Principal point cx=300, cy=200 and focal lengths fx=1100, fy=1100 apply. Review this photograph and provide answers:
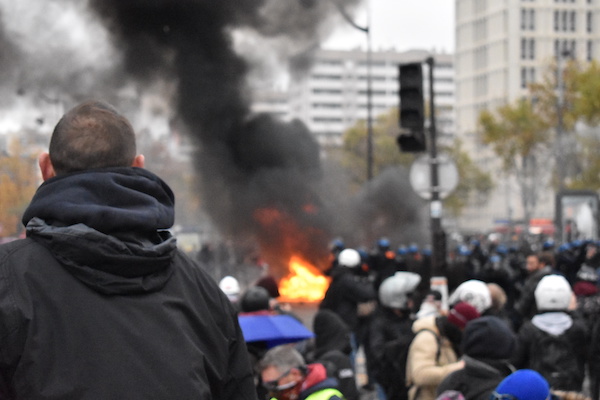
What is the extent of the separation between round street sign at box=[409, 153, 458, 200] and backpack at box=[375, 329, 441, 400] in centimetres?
527

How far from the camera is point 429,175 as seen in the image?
13312 mm

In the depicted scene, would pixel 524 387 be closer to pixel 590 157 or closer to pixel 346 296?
pixel 346 296

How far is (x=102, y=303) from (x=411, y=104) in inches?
402

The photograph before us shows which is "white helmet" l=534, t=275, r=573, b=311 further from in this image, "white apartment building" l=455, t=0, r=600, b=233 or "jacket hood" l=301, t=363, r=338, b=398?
"white apartment building" l=455, t=0, r=600, b=233

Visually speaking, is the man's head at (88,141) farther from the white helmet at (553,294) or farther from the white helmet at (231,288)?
the white helmet at (231,288)

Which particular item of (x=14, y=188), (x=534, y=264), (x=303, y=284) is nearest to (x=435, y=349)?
(x=534, y=264)

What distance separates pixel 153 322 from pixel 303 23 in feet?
97.2

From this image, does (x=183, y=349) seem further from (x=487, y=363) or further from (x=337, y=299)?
(x=337, y=299)

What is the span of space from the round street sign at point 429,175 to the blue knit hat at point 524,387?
8986 millimetres

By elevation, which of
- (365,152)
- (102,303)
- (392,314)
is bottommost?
(365,152)

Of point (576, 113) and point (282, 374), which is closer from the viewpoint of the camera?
point (282, 374)

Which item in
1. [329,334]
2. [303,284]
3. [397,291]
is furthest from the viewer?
[303,284]

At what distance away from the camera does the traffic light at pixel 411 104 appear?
12.1 metres

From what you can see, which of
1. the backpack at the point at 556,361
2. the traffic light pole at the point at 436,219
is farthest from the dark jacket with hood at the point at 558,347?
the traffic light pole at the point at 436,219
